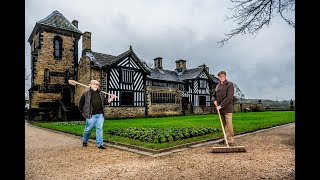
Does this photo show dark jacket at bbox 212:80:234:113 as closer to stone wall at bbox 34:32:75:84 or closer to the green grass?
the green grass

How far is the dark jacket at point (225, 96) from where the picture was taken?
711 cm

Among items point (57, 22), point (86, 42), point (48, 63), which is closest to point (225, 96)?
point (86, 42)

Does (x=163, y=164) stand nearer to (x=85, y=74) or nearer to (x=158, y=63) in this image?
(x=85, y=74)

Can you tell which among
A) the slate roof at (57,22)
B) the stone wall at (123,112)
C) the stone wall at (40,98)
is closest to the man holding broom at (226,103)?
the stone wall at (123,112)

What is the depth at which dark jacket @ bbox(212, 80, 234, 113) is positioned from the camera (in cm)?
711

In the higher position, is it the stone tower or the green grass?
the stone tower

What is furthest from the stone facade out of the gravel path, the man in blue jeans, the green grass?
the gravel path

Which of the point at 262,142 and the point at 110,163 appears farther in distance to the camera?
the point at 262,142

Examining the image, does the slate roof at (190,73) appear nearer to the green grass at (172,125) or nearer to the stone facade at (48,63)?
the stone facade at (48,63)

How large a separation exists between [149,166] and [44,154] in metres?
3.18

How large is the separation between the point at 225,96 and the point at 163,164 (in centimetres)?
330
